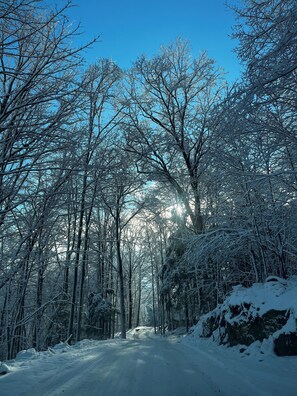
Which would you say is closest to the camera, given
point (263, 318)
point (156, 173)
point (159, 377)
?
point (159, 377)

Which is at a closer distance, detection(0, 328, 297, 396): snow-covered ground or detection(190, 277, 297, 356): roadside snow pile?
detection(0, 328, 297, 396): snow-covered ground

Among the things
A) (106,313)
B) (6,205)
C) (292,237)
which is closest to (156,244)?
(106,313)

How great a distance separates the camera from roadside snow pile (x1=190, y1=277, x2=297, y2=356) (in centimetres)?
584

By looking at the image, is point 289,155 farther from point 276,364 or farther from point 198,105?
point 198,105

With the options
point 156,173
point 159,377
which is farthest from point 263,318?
point 156,173

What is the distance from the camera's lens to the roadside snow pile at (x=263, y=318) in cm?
584

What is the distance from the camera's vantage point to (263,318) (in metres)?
6.73

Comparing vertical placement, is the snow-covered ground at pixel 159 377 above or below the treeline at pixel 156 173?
below

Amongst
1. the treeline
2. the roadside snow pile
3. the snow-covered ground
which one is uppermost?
the treeline

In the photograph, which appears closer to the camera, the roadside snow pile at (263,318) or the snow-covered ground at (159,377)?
the snow-covered ground at (159,377)

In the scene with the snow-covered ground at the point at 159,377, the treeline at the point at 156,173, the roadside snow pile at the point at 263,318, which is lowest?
the snow-covered ground at the point at 159,377

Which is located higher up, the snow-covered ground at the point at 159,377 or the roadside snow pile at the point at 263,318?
the roadside snow pile at the point at 263,318

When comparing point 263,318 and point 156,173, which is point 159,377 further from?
point 156,173

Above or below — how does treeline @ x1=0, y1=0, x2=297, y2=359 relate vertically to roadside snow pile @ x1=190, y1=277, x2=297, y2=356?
above
